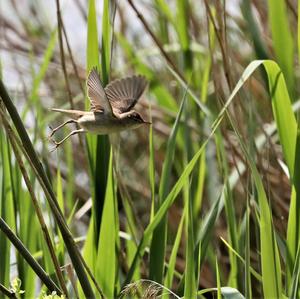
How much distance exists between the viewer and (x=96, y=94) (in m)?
1.17

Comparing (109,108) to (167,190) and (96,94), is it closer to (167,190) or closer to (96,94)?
(96,94)

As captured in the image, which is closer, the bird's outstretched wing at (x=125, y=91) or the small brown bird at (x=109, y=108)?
the small brown bird at (x=109, y=108)

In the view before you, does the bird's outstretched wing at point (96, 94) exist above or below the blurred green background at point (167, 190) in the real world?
above

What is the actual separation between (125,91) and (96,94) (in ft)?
0.43

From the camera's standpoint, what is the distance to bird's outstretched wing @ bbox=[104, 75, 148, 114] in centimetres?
126

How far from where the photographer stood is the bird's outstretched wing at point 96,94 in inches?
43.3

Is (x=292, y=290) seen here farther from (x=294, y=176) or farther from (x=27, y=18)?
(x=27, y=18)

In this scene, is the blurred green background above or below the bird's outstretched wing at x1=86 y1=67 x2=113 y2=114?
below

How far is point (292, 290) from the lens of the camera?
3.38ft

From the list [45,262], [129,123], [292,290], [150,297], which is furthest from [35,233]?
[292,290]

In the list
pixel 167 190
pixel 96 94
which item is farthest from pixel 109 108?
pixel 167 190

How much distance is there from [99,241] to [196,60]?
41.4 inches

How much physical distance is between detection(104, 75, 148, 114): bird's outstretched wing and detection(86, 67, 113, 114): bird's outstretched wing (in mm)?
36

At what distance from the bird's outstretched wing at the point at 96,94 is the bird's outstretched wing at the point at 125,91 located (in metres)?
0.04
